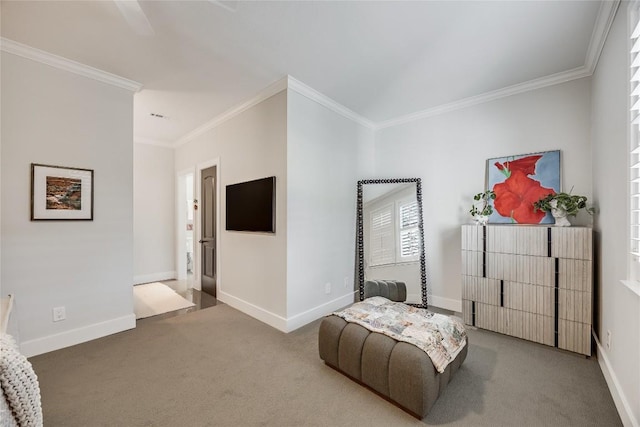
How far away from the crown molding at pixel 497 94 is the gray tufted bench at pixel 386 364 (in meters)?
2.84

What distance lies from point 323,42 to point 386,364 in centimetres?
255

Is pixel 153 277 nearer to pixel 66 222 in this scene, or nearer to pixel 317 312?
pixel 66 222

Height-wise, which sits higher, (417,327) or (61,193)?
(61,193)

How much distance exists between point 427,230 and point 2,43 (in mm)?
4692

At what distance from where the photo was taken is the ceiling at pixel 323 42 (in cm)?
193

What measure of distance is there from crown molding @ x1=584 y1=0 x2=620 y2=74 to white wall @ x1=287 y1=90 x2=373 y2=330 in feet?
7.98

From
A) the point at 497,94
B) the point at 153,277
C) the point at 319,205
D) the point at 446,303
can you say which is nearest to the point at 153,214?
the point at 153,277

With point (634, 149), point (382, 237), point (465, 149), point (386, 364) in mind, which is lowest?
point (386, 364)

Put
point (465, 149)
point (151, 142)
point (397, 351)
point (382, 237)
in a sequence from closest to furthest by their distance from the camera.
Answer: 1. point (397, 351)
2. point (465, 149)
3. point (382, 237)
4. point (151, 142)

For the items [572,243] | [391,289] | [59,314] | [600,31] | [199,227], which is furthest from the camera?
[199,227]

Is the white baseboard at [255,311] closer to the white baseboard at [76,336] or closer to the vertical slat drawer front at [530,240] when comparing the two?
the white baseboard at [76,336]

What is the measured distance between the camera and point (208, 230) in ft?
14.4

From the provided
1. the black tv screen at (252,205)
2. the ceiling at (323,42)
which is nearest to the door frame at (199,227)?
the black tv screen at (252,205)

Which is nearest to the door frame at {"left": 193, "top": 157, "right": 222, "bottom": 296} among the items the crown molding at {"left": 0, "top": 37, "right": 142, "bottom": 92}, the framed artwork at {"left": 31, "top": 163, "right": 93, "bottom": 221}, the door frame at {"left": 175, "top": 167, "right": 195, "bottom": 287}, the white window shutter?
the door frame at {"left": 175, "top": 167, "right": 195, "bottom": 287}
